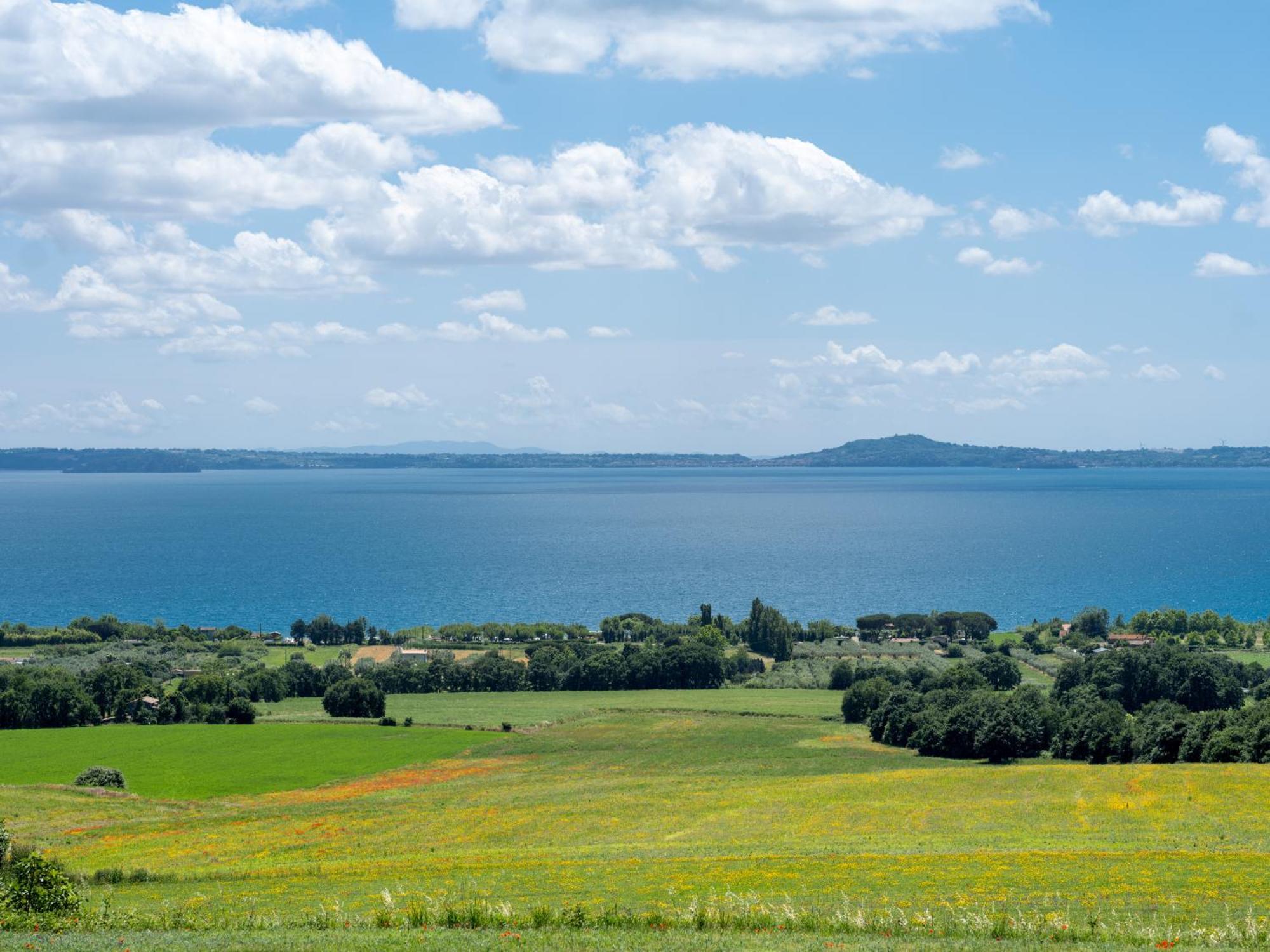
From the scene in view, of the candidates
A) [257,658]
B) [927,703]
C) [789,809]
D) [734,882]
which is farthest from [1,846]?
[257,658]

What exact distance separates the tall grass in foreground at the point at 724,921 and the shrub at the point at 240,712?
62090mm

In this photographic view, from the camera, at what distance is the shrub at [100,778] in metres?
61.1

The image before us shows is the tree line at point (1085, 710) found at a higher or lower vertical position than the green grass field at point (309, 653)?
higher

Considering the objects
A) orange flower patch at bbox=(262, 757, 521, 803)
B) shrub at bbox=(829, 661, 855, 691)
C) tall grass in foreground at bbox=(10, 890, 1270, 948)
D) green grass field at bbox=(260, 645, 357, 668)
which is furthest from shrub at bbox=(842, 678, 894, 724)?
tall grass in foreground at bbox=(10, 890, 1270, 948)

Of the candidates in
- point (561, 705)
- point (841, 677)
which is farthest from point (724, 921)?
point (841, 677)

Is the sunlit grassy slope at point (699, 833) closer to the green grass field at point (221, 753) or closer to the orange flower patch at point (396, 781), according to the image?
the orange flower patch at point (396, 781)

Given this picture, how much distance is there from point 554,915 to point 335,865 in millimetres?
13823

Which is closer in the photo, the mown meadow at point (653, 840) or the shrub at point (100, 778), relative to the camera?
the mown meadow at point (653, 840)

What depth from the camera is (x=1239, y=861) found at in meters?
33.6

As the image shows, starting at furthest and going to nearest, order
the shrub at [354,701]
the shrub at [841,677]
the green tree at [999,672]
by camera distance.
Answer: the shrub at [841,677] < the green tree at [999,672] < the shrub at [354,701]

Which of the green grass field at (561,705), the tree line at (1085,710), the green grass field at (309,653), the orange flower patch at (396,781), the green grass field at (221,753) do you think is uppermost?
the tree line at (1085,710)

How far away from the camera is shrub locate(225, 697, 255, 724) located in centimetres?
8906

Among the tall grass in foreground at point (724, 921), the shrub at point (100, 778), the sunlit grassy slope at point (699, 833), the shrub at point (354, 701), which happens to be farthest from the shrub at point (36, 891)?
the shrub at point (354, 701)

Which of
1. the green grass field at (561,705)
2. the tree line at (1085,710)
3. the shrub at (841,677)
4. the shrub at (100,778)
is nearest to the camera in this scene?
the shrub at (100,778)
